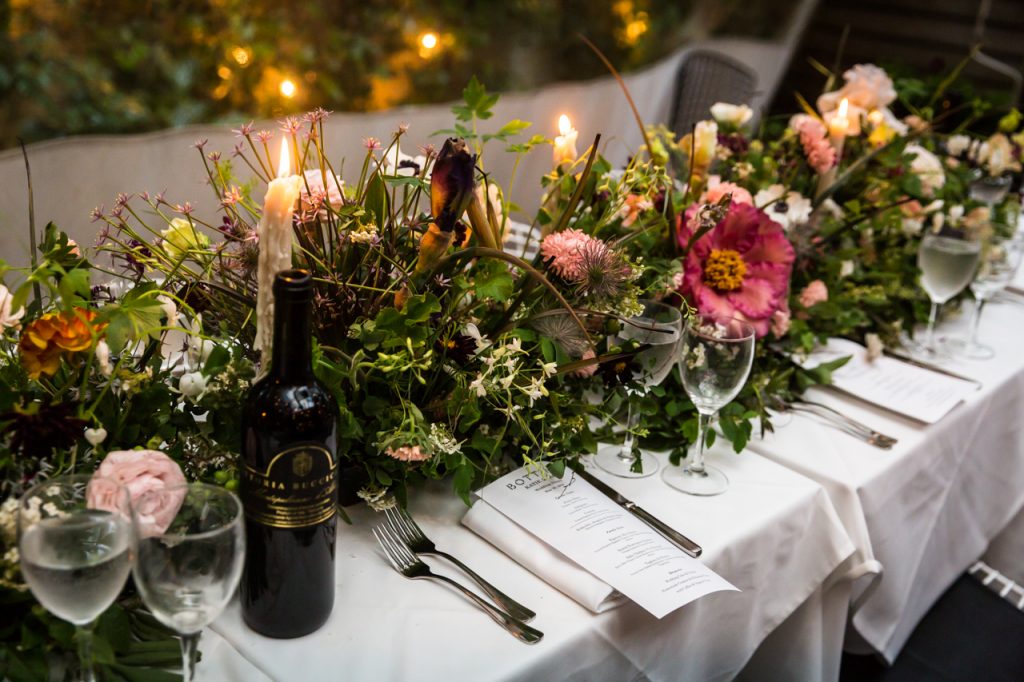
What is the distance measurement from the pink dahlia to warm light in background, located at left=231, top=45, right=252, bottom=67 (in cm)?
322

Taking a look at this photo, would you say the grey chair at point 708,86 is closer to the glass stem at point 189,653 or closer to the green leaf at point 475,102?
the green leaf at point 475,102

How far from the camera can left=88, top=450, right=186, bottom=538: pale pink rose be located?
2.50 ft

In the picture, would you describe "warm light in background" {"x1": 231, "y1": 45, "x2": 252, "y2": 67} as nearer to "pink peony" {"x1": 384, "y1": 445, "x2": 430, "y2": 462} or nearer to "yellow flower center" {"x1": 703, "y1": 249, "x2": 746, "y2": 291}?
"yellow flower center" {"x1": 703, "y1": 249, "x2": 746, "y2": 291}

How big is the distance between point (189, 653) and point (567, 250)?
2.01ft

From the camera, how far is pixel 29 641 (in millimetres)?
778

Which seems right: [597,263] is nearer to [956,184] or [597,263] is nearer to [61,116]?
[956,184]

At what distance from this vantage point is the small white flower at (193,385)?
2.99ft

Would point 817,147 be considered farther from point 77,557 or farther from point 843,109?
point 77,557

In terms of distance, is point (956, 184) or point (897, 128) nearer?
point (897, 128)

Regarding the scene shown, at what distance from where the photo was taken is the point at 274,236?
2.88 feet

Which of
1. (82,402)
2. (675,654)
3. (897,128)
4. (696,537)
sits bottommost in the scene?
(675,654)

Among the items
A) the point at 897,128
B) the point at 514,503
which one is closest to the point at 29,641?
the point at 514,503

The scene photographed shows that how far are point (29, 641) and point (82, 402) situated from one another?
0.23 m

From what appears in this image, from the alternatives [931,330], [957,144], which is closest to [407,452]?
[931,330]
